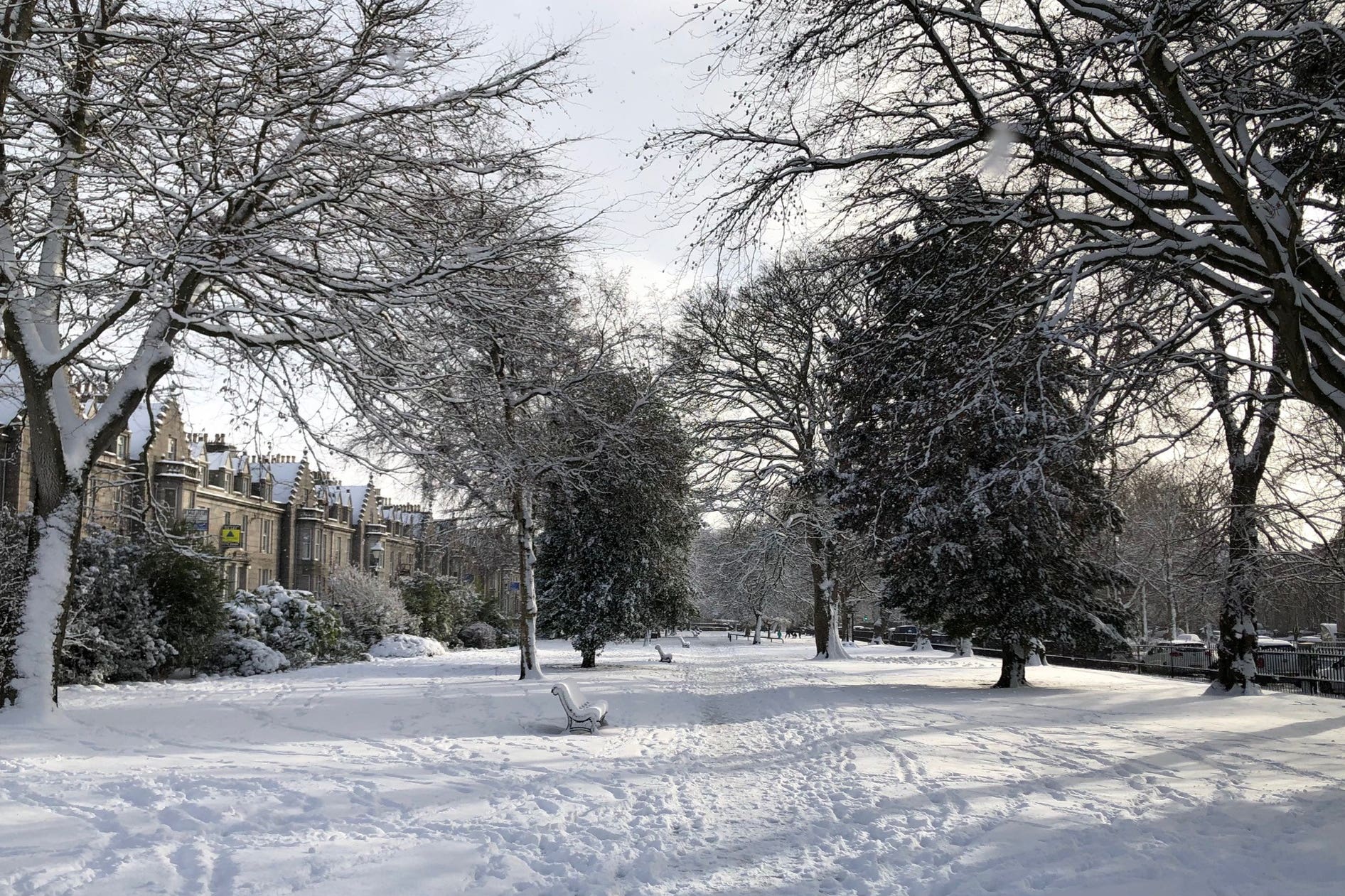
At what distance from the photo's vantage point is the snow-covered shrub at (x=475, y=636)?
44062mm

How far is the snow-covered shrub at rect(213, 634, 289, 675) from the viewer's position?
2291cm

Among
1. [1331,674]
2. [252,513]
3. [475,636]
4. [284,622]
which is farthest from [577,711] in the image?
[252,513]

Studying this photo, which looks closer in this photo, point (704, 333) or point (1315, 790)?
point (1315, 790)

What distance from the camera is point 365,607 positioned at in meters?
35.3

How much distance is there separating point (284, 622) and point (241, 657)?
9.26 ft

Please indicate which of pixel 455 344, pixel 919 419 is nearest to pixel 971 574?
pixel 919 419

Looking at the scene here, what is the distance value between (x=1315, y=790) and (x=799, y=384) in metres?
23.2

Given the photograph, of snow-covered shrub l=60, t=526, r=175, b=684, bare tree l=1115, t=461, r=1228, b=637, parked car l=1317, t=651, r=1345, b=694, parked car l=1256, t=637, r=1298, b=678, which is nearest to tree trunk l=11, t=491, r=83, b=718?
snow-covered shrub l=60, t=526, r=175, b=684

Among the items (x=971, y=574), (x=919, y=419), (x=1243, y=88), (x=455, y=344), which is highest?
(x=1243, y=88)

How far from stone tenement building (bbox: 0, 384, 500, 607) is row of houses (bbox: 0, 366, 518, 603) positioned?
2.6 inches

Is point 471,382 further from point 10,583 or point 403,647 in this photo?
point 403,647

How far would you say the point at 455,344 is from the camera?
11195 mm

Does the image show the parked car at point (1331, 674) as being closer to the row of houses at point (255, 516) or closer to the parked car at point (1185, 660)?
the parked car at point (1185, 660)

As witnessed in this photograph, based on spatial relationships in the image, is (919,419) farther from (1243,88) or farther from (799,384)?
(799,384)
